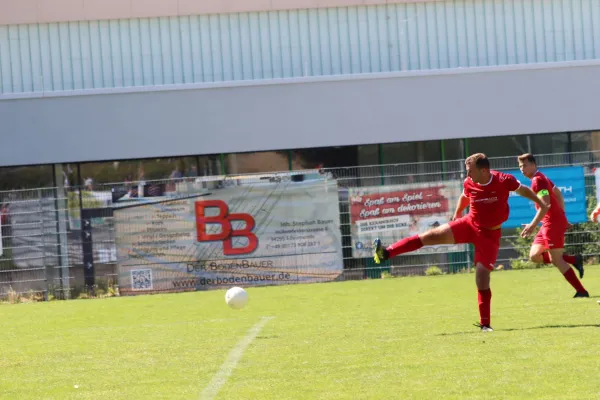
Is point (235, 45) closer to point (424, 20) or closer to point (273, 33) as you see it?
point (273, 33)

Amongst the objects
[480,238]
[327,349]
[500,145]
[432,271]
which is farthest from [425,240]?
[500,145]

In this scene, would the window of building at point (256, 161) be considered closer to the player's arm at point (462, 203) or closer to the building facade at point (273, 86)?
the building facade at point (273, 86)

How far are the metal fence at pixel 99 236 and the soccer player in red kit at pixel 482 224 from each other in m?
11.8

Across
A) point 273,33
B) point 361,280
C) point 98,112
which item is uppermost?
point 273,33

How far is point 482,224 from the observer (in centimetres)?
1208

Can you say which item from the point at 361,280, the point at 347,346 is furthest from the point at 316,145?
the point at 347,346

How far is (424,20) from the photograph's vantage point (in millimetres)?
26688

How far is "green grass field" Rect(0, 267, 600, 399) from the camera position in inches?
323

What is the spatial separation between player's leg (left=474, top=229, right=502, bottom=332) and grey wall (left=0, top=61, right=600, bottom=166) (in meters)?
14.0

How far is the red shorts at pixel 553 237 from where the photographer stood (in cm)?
1543

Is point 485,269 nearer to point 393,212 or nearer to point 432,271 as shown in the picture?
point 393,212

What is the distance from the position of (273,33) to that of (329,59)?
Answer: 1.48 metres

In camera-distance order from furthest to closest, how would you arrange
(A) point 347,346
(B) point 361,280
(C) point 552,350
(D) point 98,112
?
(D) point 98,112
(B) point 361,280
(A) point 347,346
(C) point 552,350

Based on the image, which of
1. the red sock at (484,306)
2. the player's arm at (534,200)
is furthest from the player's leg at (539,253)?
the red sock at (484,306)
